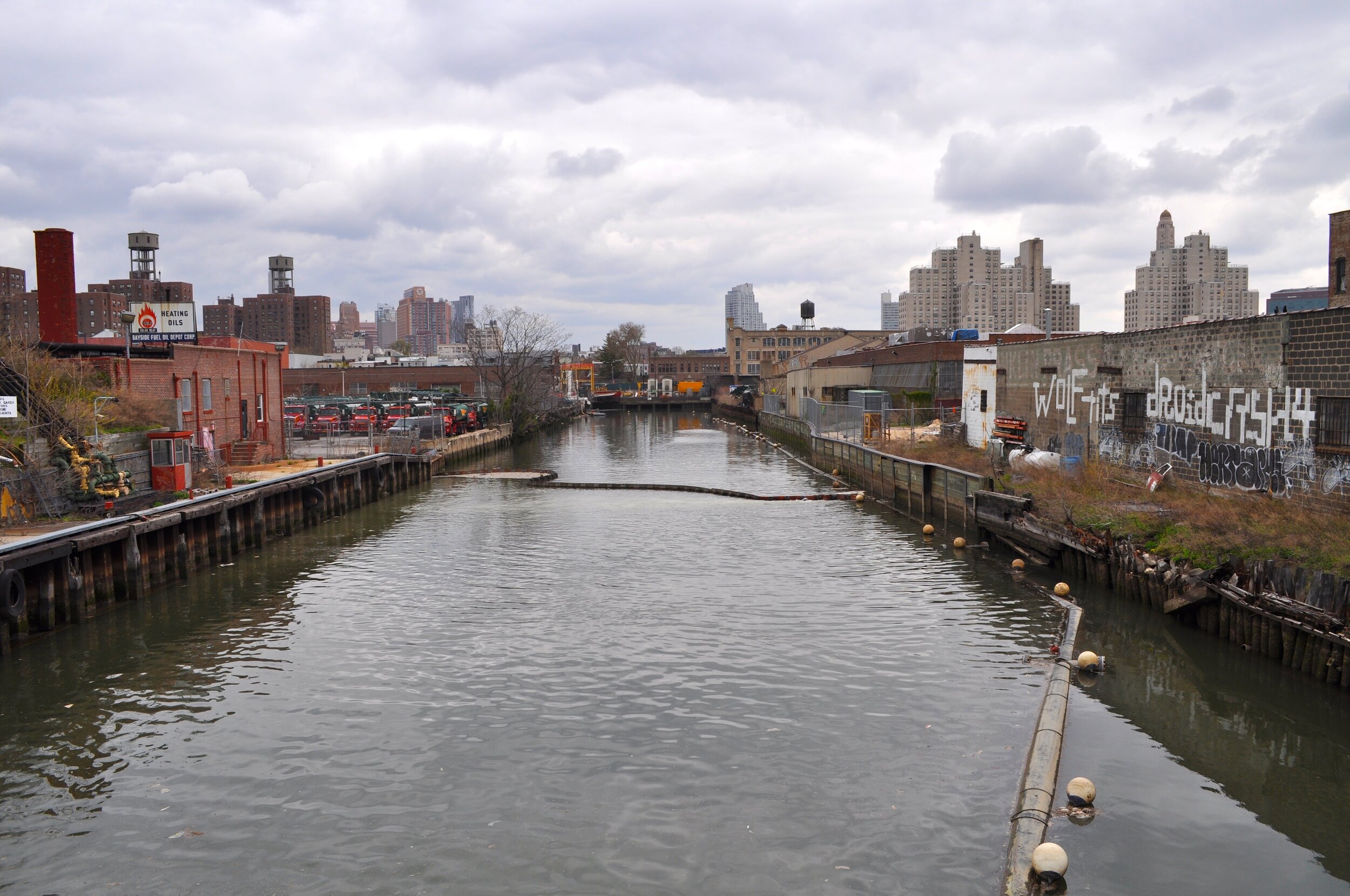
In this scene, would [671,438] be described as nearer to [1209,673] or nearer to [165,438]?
[165,438]

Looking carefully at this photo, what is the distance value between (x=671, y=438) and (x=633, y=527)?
5603cm

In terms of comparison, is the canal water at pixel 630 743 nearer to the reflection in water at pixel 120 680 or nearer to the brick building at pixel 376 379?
the reflection in water at pixel 120 680

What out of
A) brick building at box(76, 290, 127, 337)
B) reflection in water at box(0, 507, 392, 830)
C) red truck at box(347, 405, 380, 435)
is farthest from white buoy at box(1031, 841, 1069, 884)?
brick building at box(76, 290, 127, 337)

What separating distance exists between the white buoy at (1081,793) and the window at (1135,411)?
1824cm

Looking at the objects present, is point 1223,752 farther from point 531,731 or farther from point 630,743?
point 531,731

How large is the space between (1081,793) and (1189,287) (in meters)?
124

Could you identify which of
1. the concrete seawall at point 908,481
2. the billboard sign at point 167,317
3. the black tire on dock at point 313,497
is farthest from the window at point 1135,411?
the billboard sign at point 167,317

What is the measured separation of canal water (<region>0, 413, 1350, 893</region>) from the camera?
9.96 metres

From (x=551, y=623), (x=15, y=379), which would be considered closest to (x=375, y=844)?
(x=551, y=623)

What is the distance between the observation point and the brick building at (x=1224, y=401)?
1919 centimetres

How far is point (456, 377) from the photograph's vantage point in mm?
124062

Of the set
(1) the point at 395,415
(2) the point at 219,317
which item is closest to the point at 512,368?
(1) the point at 395,415

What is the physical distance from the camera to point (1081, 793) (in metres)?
11.0

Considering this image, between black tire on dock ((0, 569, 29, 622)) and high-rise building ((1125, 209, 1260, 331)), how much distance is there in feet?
352
